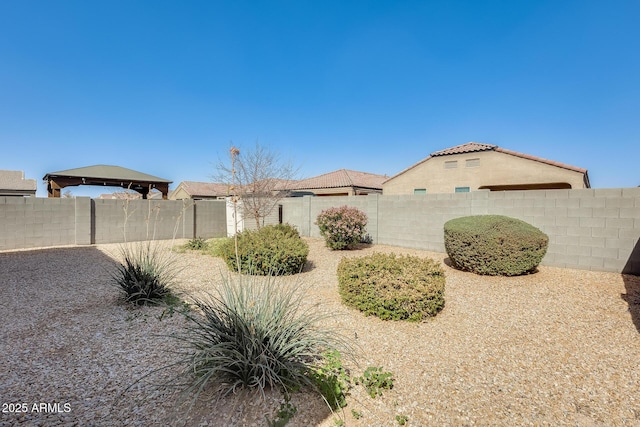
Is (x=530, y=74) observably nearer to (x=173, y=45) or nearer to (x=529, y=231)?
(x=529, y=231)

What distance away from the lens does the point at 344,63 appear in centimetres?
1007

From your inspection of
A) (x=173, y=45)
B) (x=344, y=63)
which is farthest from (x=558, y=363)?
(x=173, y=45)

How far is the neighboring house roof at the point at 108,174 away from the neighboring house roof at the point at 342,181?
37.0 feet

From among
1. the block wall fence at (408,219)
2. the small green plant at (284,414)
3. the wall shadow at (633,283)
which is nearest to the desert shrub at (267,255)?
the block wall fence at (408,219)

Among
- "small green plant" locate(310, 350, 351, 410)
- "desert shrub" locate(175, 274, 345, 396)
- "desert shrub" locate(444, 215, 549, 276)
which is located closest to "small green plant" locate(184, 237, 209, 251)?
"desert shrub" locate(175, 274, 345, 396)

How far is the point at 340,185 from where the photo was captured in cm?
2219

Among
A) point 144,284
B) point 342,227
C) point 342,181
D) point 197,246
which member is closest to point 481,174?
point 342,181

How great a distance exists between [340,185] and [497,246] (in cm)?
1664

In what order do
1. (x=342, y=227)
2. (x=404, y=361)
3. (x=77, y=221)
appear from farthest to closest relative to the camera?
(x=77, y=221) < (x=342, y=227) < (x=404, y=361)

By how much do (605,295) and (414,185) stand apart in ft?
46.6

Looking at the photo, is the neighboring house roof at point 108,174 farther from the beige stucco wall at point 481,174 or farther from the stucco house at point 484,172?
the stucco house at point 484,172

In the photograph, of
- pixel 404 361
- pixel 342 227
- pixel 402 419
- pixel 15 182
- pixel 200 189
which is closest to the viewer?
pixel 402 419

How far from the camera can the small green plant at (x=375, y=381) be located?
2.47 metres

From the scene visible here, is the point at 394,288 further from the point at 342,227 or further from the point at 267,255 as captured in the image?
the point at 342,227
